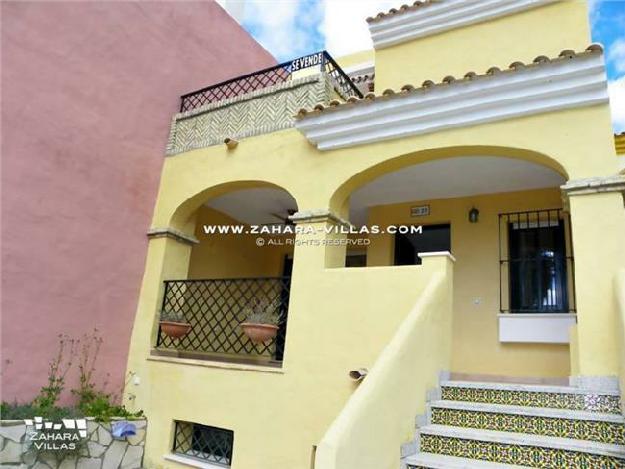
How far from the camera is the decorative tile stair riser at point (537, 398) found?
387cm

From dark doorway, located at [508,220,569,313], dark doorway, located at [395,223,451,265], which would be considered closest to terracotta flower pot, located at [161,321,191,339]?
dark doorway, located at [395,223,451,265]

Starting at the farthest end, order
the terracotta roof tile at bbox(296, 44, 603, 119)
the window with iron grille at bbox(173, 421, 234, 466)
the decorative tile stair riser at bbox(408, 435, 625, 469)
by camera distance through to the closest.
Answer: the window with iron grille at bbox(173, 421, 234, 466) < the terracotta roof tile at bbox(296, 44, 603, 119) < the decorative tile stair riser at bbox(408, 435, 625, 469)

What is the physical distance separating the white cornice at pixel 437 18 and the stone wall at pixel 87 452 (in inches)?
294

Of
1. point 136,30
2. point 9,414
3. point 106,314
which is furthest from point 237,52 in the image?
point 9,414

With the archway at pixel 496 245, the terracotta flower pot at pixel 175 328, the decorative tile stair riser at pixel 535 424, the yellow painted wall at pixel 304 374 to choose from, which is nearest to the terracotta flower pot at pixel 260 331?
the yellow painted wall at pixel 304 374

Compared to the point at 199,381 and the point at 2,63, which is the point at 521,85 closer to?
A: the point at 199,381

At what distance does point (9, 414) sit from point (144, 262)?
2814 mm

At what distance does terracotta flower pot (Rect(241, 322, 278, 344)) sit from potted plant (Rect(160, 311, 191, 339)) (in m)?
1.26

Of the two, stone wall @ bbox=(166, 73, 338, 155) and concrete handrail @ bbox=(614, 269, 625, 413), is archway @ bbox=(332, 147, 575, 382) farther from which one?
concrete handrail @ bbox=(614, 269, 625, 413)

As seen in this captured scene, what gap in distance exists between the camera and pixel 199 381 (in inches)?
246

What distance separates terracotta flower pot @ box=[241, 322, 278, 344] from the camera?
6.02 metres

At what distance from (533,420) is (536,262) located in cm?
377

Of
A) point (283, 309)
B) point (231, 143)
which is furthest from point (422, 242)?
point (231, 143)

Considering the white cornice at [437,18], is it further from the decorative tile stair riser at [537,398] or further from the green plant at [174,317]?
the decorative tile stair riser at [537,398]
